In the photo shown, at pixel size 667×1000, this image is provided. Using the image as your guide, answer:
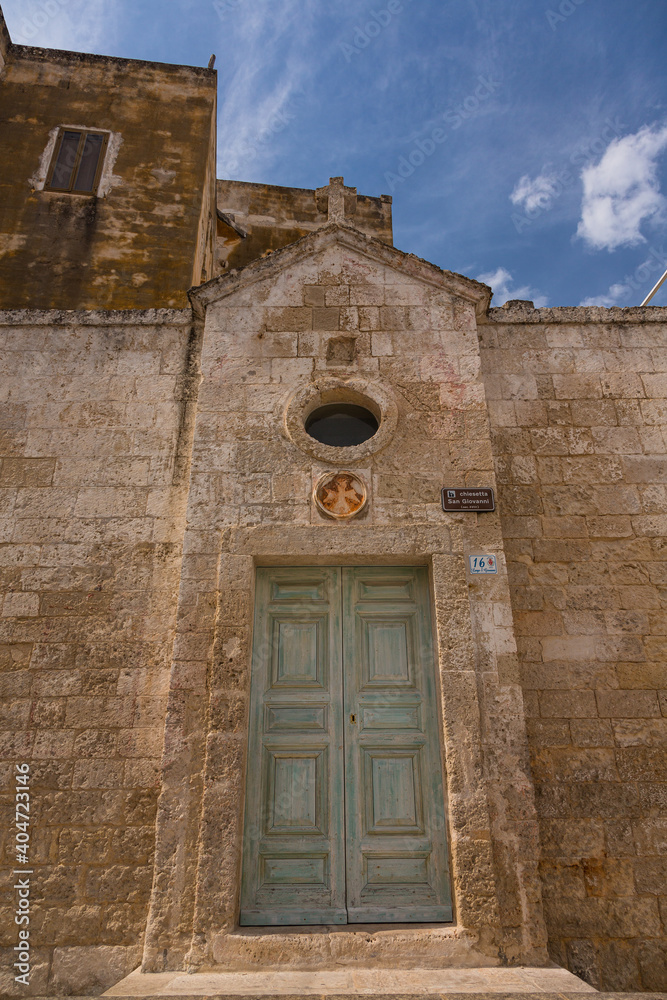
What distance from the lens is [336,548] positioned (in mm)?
4203

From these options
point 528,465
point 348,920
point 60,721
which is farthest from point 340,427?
point 348,920

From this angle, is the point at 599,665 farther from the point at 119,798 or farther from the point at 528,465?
the point at 119,798

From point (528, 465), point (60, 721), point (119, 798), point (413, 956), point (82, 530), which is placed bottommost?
point (413, 956)

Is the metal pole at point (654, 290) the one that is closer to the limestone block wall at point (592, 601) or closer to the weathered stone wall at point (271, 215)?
the limestone block wall at point (592, 601)

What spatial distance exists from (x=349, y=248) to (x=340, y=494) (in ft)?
7.75

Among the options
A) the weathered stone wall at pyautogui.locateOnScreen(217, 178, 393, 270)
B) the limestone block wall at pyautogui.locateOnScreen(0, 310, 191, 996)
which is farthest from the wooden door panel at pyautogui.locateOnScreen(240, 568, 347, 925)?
the weathered stone wall at pyautogui.locateOnScreen(217, 178, 393, 270)

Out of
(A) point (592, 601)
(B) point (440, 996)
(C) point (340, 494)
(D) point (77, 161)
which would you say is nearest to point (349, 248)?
(C) point (340, 494)

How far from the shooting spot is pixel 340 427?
492 cm

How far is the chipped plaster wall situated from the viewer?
784 centimetres

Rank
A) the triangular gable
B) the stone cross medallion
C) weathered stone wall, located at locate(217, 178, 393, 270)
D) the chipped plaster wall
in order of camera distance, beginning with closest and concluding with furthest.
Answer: the stone cross medallion < the triangular gable < the chipped plaster wall < weathered stone wall, located at locate(217, 178, 393, 270)

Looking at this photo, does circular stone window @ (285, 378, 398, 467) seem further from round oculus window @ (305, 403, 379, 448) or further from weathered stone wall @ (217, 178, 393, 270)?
weathered stone wall @ (217, 178, 393, 270)

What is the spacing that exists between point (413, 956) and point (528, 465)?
11.4 ft

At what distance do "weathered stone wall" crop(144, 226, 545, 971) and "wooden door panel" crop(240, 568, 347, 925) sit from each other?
20 centimetres

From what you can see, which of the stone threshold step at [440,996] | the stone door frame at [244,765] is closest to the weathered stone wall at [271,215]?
the stone door frame at [244,765]
